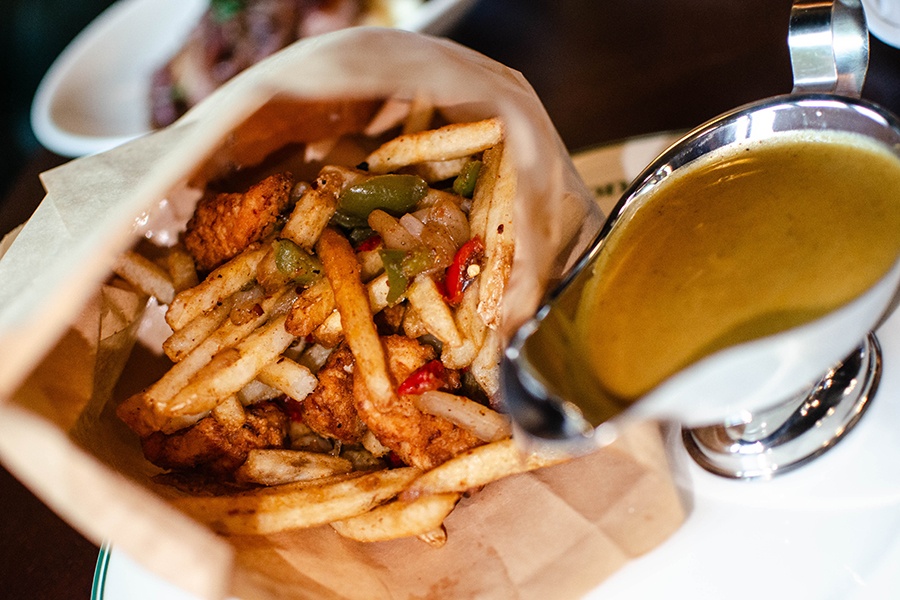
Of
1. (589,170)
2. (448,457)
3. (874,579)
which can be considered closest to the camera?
(874,579)

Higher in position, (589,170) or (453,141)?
(453,141)

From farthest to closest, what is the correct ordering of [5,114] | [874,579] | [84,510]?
[5,114] < [874,579] < [84,510]

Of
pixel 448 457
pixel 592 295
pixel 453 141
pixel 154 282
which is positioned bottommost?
pixel 448 457

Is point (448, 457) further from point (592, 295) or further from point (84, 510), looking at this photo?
point (84, 510)

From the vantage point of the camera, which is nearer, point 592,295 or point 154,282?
point 592,295

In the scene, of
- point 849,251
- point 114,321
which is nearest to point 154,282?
point 114,321

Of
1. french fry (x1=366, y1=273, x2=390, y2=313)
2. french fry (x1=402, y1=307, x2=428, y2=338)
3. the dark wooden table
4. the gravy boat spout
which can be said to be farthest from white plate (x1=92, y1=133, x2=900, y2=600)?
the dark wooden table
